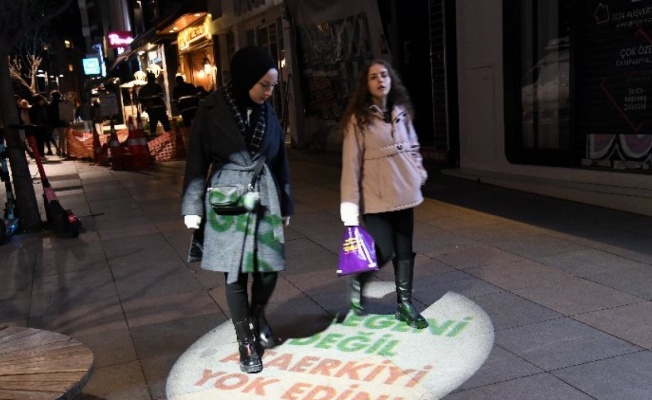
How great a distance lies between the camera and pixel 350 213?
4.02 m

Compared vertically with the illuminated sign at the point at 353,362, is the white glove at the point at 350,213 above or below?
above

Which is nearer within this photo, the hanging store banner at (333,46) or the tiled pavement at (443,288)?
the tiled pavement at (443,288)

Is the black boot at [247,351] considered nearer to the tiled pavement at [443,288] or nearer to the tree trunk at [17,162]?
the tiled pavement at [443,288]

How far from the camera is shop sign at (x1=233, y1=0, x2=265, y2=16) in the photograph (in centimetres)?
1733

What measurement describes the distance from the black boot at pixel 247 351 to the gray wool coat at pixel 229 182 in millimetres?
317

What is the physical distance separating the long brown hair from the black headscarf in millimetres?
771

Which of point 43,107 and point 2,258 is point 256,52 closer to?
point 2,258

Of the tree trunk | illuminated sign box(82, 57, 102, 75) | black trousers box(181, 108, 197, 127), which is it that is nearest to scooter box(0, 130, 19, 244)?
the tree trunk

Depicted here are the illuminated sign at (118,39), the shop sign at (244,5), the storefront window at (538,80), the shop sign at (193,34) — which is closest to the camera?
the storefront window at (538,80)

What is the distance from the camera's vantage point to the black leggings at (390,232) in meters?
4.14

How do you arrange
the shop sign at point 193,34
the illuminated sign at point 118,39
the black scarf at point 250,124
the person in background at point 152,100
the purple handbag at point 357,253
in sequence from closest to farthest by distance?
1. the black scarf at point 250,124
2. the purple handbag at point 357,253
3. the person in background at point 152,100
4. the shop sign at point 193,34
5. the illuminated sign at point 118,39

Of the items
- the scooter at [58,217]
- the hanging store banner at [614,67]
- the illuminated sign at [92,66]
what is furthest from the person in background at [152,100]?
the illuminated sign at [92,66]

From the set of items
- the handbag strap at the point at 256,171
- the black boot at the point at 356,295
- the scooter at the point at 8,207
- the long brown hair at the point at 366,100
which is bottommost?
the black boot at the point at 356,295

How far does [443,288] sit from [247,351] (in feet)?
6.26
